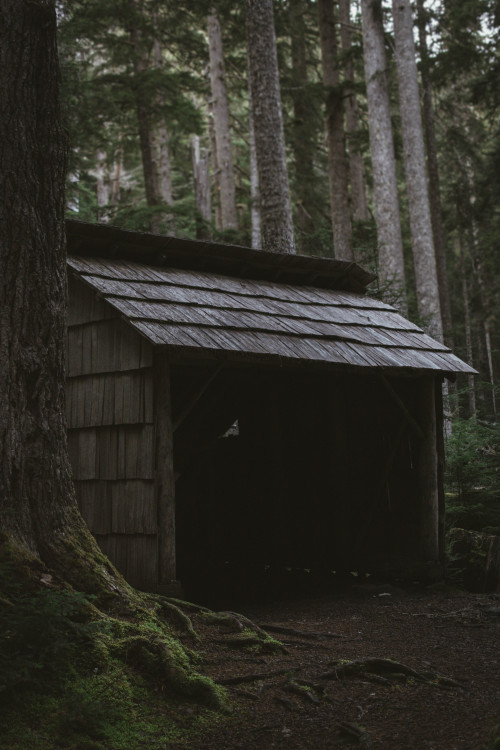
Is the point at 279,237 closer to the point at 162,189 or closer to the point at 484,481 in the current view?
the point at 484,481

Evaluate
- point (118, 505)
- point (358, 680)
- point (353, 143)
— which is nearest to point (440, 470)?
point (118, 505)

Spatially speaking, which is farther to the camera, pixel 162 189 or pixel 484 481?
pixel 162 189

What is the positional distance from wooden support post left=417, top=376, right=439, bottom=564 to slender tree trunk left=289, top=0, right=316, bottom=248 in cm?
1387

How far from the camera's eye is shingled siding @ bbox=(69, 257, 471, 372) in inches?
308

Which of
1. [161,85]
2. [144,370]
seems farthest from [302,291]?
[161,85]

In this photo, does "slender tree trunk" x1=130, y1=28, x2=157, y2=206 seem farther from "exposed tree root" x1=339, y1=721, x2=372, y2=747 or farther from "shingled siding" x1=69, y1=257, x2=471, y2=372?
"exposed tree root" x1=339, y1=721, x2=372, y2=747

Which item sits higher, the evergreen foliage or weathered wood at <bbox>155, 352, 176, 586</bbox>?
the evergreen foliage

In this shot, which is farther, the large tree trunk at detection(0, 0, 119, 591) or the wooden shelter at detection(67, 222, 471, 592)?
the wooden shelter at detection(67, 222, 471, 592)

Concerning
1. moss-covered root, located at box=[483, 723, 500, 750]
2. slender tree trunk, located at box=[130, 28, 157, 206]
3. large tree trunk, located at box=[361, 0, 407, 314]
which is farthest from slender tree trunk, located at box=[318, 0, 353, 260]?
moss-covered root, located at box=[483, 723, 500, 750]

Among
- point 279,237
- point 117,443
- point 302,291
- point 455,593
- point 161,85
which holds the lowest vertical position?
point 455,593

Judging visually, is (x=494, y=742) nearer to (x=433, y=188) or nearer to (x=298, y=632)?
(x=298, y=632)

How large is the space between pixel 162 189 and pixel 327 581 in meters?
20.3

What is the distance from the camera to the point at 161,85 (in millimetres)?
19984

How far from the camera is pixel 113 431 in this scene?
855cm
